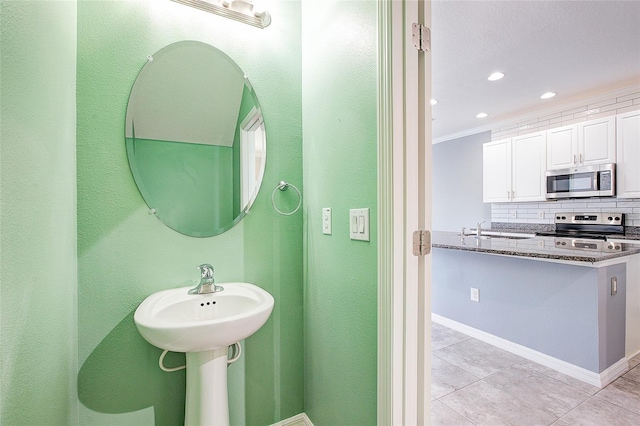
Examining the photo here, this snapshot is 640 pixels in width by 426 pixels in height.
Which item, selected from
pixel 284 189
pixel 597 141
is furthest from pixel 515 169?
pixel 284 189

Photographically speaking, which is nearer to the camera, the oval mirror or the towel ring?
the oval mirror

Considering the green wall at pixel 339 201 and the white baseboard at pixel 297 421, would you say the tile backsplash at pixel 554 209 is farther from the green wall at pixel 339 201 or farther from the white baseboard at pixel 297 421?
the white baseboard at pixel 297 421

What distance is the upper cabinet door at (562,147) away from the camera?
11.7 feet

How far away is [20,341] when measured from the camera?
0.71 meters

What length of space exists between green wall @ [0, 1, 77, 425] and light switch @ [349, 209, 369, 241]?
37.8 inches

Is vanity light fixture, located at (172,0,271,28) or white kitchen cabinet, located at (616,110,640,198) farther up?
vanity light fixture, located at (172,0,271,28)

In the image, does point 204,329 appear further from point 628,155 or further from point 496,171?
point 496,171

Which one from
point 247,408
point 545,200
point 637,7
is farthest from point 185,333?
point 545,200

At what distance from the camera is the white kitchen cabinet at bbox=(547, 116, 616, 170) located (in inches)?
129

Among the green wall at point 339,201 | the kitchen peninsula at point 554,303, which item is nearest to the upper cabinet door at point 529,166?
the kitchen peninsula at point 554,303

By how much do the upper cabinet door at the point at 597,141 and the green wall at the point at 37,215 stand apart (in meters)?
4.58

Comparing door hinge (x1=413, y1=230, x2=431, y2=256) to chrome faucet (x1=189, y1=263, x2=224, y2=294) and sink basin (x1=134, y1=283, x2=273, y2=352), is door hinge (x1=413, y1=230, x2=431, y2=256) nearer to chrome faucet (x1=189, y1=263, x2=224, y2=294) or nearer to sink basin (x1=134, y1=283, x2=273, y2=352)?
sink basin (x1=134, y1=283, x2=273, y2=352)

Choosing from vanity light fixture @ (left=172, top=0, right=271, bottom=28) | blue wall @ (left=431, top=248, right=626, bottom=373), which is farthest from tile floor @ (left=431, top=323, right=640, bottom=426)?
vanity light fixture @ (left=172, top=0, right=271, bottom=28)

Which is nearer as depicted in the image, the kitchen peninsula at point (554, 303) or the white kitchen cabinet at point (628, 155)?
the kitchen peninsula at point (554, 303)
